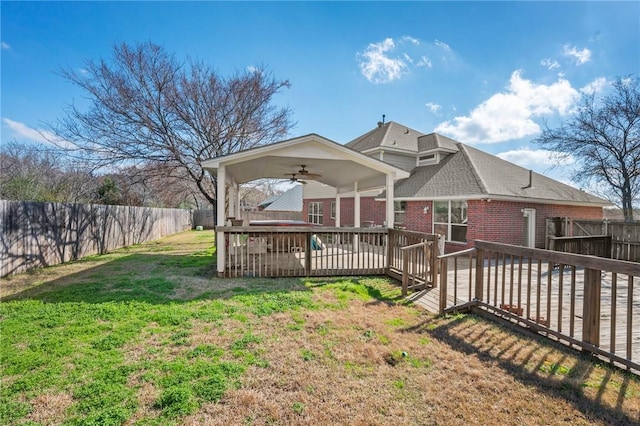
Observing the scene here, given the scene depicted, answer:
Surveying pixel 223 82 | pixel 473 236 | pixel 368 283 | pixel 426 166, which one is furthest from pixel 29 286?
pixel 426 166

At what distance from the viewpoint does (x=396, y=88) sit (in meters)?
13.4

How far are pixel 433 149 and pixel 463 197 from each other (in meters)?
4.87

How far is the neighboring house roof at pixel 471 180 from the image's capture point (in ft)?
38.5

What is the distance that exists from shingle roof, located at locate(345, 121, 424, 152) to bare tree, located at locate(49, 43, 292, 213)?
6.31 meters

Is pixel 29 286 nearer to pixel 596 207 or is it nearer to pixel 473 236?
pixel 473 236

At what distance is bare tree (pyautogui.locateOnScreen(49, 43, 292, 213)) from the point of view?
38.1 ft

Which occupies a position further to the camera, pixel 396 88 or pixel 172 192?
pixel 172 192

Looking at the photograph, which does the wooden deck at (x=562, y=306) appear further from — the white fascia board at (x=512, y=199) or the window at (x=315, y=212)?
the window at (x=315, y=212)

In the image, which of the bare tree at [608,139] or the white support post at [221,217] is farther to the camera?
the bare tree at [608,139]

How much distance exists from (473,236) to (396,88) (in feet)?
24.2

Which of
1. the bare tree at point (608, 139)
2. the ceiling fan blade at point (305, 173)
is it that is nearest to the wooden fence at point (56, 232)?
the ceiling fan blade at point (305, 173)

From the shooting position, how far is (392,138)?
1652 cm

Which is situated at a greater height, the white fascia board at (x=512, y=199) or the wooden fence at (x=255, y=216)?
the white fascia board at (x=512, y=199)

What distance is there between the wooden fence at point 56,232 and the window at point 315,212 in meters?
10.8
